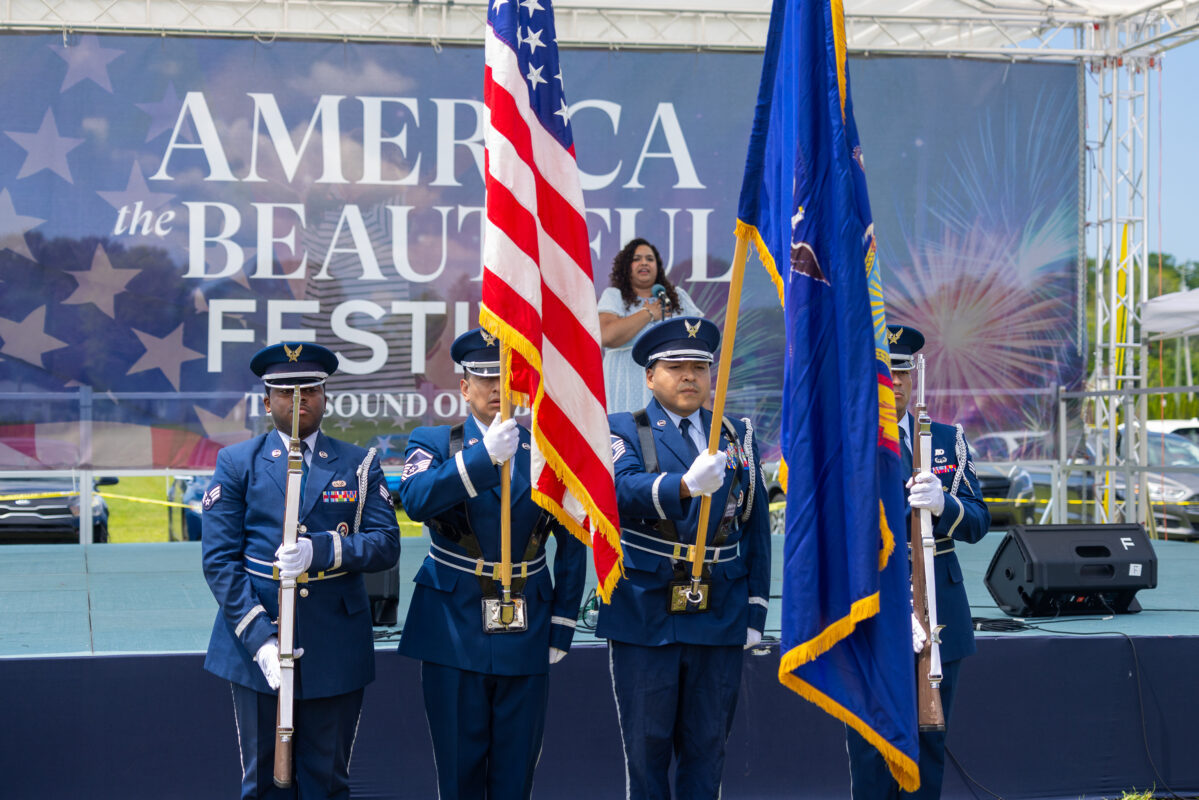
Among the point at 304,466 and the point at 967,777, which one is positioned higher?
the point at 304,466

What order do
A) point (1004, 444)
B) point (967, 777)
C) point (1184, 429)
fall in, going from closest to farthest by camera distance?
point (967, 777) → point (1004, 444) → point (1184, 429)

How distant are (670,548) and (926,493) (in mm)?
760

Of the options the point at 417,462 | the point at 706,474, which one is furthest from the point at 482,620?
the point at 706,474

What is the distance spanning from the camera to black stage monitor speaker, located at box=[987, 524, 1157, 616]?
545cm

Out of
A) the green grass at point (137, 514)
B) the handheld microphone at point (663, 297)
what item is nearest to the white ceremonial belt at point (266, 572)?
the handheld microphone at point (663, 297)

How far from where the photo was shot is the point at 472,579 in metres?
3.51

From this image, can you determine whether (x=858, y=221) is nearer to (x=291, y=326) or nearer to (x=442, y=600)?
(x=442, y=600)

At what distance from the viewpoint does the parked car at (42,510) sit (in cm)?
909

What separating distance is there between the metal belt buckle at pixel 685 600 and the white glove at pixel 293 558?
1.05 meters

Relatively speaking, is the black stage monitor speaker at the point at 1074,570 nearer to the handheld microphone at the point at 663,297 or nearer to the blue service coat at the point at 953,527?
the blue service coat at the point at 953,527

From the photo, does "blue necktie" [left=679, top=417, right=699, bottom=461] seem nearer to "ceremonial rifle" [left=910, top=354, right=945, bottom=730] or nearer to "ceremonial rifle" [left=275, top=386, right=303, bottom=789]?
"ceremonial rifle" [left=910, top=354, right=945, bottom=730]

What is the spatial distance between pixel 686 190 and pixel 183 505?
4750 mm

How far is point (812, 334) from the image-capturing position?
292 centimetres

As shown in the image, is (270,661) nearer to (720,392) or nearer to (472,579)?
(472,579)
